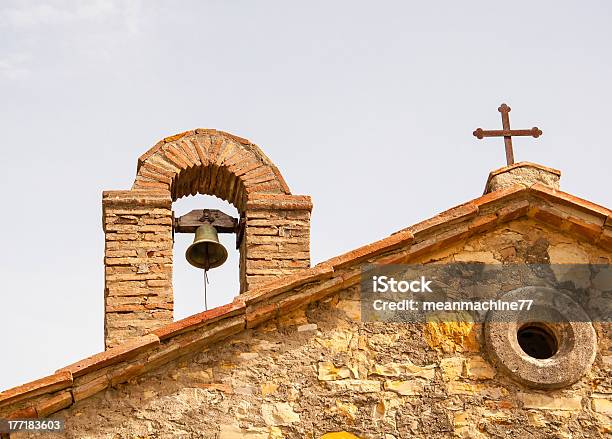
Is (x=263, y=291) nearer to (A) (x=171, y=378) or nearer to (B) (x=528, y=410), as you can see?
(A) (x=171, y=378)

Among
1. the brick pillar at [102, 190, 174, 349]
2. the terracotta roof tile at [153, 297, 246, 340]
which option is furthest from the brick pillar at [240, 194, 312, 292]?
the terracotta roof tile at [153, 297, 246, 340]

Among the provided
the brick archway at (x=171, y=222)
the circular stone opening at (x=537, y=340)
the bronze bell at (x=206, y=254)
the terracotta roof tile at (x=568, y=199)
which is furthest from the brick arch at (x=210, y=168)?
the circular stone opening at (x=537, y=340)

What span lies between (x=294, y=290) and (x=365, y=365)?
0.63 metres

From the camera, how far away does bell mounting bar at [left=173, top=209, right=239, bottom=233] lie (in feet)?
36.1

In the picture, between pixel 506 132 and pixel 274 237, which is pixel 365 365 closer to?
pixel 274 237

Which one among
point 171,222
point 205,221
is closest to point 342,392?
point 171,222

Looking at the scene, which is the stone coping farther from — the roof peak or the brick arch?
the brick arch

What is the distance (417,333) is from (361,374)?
1.48 ft

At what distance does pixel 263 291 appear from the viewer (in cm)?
934

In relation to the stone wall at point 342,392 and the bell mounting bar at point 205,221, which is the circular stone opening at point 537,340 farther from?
the bell mounting bar at point 205,221

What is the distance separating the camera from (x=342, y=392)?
9258mm

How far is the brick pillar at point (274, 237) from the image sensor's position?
10539mm

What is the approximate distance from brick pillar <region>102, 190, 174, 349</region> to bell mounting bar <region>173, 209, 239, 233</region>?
0.97ft

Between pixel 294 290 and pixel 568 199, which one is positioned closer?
pixel 294 290
